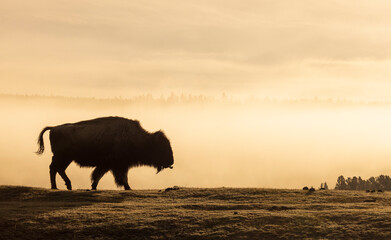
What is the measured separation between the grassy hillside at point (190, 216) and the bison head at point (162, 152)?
8.76 metres

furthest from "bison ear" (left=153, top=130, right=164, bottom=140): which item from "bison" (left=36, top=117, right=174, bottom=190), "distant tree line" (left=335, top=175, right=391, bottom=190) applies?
"distant tree line" (left=335, top=175, right=391, bottom=190)

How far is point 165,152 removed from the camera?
37969 millimetres

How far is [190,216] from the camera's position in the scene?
22969 mm

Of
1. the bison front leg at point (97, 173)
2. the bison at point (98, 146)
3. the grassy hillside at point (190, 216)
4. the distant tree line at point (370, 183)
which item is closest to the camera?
the grassy hillside at point (190, 216)

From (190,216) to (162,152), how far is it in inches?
596

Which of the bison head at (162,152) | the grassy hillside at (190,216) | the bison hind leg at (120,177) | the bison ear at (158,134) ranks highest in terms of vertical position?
the bison ear at (158,134)

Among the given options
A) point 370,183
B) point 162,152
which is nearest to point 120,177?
point 162,152

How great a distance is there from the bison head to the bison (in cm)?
139

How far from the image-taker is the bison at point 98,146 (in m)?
35.3

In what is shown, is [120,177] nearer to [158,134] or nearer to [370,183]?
[158,134]

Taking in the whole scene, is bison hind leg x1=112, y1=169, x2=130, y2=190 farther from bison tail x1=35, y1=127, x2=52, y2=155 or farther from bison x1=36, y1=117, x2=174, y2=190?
bison tail x1=35, y1=127, x2=52, y2=155

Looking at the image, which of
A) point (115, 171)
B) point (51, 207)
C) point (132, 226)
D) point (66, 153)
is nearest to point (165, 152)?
point (115, 171)

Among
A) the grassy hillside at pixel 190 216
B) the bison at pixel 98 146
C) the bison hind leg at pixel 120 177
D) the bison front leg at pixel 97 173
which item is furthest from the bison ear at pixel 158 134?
the grassy hillside at pixel 190 216

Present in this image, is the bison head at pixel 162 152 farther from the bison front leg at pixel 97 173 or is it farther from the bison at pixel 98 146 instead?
the bison front leg at pixel 97 173
